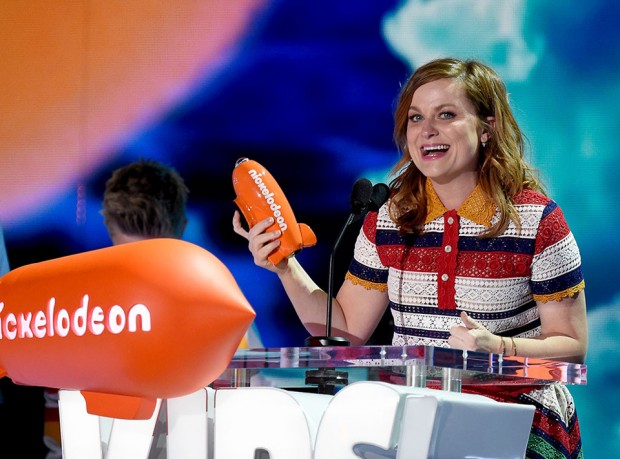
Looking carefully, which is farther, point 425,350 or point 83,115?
point 83,115

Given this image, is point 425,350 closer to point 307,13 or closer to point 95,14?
point 307,13

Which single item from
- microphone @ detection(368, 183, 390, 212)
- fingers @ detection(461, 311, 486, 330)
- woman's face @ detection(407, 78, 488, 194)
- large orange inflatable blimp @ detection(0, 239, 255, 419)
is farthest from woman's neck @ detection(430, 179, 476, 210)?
large orange inflatable blimp @ detection(0, 239, 255, 419)

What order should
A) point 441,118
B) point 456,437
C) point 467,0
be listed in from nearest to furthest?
point 456,437 → point 441,118 → point 467,0

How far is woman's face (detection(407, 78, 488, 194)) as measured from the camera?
2.43 meters

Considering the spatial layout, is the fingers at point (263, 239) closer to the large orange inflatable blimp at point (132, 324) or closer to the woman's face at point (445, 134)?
the woman's face at point (445, 134)

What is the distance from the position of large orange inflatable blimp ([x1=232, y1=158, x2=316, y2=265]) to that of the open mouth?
38 cm

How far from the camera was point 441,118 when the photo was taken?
2.46m

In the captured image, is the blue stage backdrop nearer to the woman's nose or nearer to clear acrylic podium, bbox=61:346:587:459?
the woman's nose

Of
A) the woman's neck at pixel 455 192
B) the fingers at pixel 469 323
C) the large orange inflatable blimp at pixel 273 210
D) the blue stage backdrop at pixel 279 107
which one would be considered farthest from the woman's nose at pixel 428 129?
the blue stage backdrop at pixel 279 107

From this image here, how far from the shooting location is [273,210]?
2.28 m

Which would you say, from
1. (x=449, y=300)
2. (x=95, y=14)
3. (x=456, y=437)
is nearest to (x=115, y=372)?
(x=456, y=437)

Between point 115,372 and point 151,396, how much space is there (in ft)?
0.18

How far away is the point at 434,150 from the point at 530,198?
0.88 feet

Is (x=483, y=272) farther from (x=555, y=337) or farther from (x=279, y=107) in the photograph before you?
(x=279, y=107)
